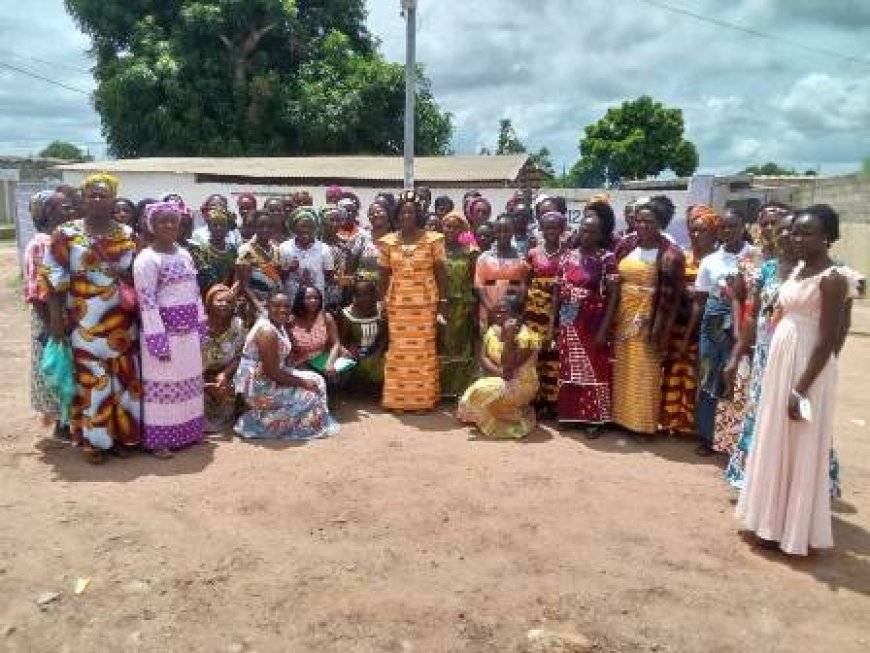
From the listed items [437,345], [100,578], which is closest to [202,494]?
[100,578]

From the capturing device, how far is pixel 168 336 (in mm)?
4945

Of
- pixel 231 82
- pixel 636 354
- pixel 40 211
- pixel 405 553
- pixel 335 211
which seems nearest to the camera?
pixel 405 553

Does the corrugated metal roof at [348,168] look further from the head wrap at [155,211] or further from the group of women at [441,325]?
the head wrap at [155,211]

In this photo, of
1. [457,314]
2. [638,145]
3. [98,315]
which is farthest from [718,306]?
[638,145]

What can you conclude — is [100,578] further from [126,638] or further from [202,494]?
[202,494]

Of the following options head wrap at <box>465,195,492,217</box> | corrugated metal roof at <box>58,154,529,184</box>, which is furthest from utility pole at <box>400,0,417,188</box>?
head wrap at <box>465,195,492,217</box>

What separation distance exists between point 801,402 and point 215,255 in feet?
14.0

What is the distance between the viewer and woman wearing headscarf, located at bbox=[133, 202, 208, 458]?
4.80 m

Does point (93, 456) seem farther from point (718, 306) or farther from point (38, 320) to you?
point (718, 306)

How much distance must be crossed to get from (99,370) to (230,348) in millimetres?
1082

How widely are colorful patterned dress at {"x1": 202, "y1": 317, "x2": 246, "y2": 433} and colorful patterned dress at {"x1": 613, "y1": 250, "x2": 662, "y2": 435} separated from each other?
285 centimetres

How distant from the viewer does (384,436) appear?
5.59 metres

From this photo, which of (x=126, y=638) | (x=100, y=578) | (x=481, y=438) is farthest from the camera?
(x=481, y=438)

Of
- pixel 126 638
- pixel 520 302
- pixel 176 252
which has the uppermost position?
pixel 176 252
